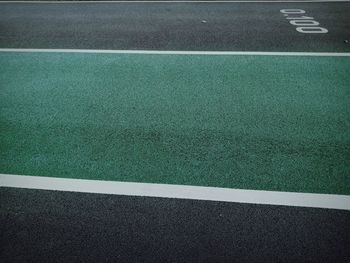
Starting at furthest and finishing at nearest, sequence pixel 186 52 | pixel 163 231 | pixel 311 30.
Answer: pixel 311 30 < pixel 186 52 < pixel 163 231

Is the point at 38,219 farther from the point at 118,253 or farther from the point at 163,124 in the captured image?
the point at 163,124

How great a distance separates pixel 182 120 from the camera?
4.90 metres

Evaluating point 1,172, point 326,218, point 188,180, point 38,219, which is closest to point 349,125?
point 326,218

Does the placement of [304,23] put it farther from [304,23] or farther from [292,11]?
[292,11]

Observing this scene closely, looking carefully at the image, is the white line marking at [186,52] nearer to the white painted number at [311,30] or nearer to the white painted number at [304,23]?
the white painted number at [311,30]

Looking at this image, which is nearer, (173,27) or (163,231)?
(163,231)

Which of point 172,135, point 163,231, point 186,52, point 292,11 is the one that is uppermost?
point 292,11

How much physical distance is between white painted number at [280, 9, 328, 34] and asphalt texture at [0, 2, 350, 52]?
0.49 ft

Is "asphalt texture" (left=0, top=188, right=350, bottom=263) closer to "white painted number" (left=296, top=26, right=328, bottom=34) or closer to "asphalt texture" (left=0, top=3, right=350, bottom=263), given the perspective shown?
"asphalt texture" (left=0, top=3, right=350, bottom=263)

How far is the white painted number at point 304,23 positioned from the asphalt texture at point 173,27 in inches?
5.9

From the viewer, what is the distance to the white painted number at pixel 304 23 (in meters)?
7.97

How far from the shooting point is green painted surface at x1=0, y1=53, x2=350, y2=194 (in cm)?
392

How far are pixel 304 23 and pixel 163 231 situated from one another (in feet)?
24.6

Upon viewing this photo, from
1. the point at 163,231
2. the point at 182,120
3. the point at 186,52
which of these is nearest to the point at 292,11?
the point at 186,52
